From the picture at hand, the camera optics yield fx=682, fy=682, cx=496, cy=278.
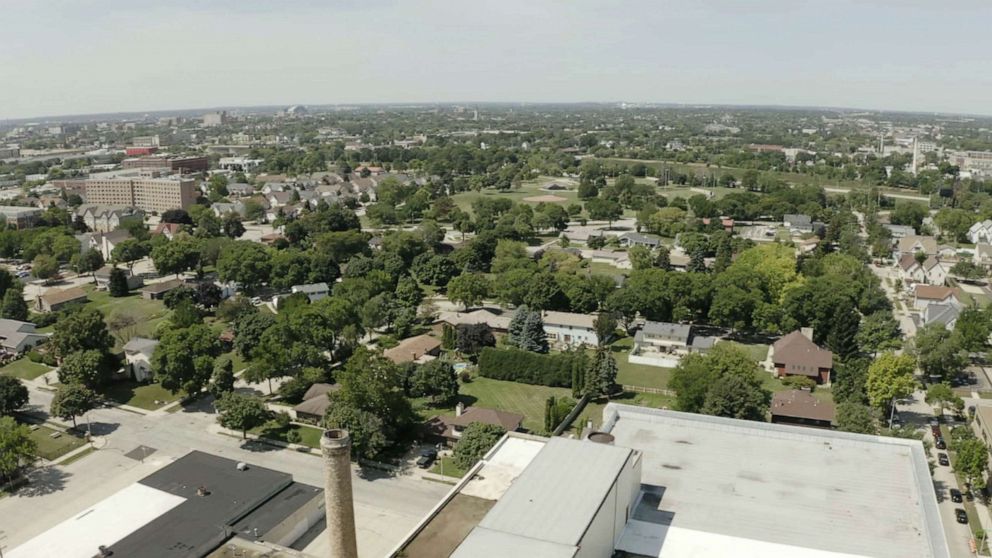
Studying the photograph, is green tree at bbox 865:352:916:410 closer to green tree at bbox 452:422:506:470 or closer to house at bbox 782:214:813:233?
green tree at bbox 452:422:506:470

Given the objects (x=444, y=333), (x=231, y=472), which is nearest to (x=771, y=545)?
(x=231, y=472)

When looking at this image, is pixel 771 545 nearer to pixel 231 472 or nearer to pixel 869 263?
pixel 231 472

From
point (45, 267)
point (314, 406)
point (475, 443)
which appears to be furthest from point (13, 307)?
point (475, 443)

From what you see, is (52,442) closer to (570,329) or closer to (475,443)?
(475,443)

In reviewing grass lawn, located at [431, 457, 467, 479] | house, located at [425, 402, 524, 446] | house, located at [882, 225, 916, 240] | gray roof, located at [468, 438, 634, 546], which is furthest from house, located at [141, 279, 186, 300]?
house, located at [882, 225, 916, 240]

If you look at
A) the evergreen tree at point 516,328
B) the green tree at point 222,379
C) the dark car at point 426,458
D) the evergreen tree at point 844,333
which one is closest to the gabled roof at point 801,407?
the evergreen tree at point 844,333

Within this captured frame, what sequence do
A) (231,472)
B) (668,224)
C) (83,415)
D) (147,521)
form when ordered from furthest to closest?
1. (668,224)
2. (83,415)
3. (231,472)
4. (147,521)

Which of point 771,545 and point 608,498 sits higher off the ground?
point 608,498
